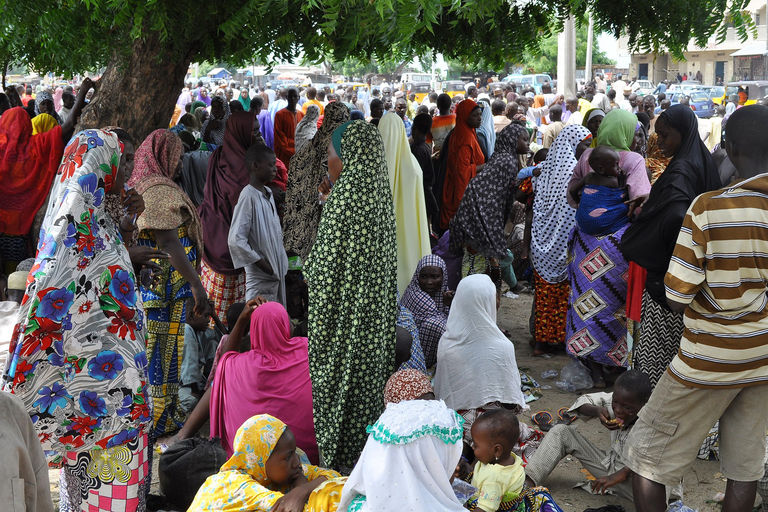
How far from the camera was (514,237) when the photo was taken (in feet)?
27.2

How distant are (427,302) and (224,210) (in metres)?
1.75

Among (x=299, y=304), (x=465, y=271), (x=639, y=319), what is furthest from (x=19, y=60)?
(x=639, y=319)

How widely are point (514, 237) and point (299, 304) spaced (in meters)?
2.69

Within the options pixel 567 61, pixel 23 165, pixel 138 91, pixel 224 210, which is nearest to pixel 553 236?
pixel 224 210

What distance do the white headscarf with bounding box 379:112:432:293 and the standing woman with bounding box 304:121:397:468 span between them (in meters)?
1.33

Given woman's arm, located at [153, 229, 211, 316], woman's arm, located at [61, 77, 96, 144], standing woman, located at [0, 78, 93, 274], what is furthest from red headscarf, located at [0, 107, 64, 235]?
woman's arm, located at [153, 229, 211, 316]

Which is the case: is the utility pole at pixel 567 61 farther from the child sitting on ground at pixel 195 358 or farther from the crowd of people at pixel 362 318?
the child sitting on ground at pixel 195 358

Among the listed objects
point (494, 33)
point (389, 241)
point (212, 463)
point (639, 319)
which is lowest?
point (212, 463)

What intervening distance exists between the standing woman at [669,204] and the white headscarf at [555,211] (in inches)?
65.9

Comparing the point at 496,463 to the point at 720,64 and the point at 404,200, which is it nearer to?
the point at 404,200

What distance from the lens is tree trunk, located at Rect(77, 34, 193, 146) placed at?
218 inches

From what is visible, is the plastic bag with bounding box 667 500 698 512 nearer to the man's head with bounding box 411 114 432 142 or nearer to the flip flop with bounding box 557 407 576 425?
the flip flop with bounding box 557 407 576 425

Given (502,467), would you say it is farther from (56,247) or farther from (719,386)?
(56,247)

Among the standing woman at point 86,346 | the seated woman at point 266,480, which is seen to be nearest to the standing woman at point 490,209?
the seated woman at point 266,480
